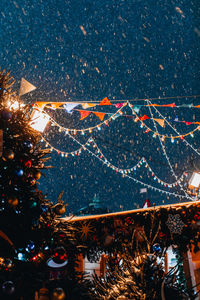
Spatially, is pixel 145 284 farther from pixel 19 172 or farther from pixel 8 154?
pixel 8 154

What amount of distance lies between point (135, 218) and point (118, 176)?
3131 cm

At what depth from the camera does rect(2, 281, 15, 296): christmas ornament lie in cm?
153

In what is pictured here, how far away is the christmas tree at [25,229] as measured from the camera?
5.52 ft

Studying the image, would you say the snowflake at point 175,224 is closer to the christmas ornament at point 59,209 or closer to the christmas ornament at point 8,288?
the christmas ornament at point 59,209

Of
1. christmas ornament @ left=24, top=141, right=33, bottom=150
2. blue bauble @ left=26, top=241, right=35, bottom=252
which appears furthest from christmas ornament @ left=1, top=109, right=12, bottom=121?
blue bauble @ left=26, top=241, right=35, bottom=252

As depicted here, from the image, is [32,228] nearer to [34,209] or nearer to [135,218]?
[34,209]

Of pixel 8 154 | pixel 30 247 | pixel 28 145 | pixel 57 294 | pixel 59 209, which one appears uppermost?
pixel 28 145

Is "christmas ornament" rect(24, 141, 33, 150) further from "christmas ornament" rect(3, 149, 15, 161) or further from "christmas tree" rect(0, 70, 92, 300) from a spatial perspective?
"christmas ornament" rect(3, 149, 15, 161)

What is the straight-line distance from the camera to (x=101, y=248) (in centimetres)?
405

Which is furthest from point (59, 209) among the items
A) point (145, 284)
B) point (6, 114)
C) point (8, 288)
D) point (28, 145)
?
point (145, 284)

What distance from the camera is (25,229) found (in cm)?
184

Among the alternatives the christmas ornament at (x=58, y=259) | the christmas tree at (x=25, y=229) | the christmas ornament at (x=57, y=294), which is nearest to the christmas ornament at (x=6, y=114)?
Answer: the christmas tree at (x=25, y=229)

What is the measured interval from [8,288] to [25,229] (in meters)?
0.42

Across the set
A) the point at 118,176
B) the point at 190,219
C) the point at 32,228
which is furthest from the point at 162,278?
the point at 118,176
